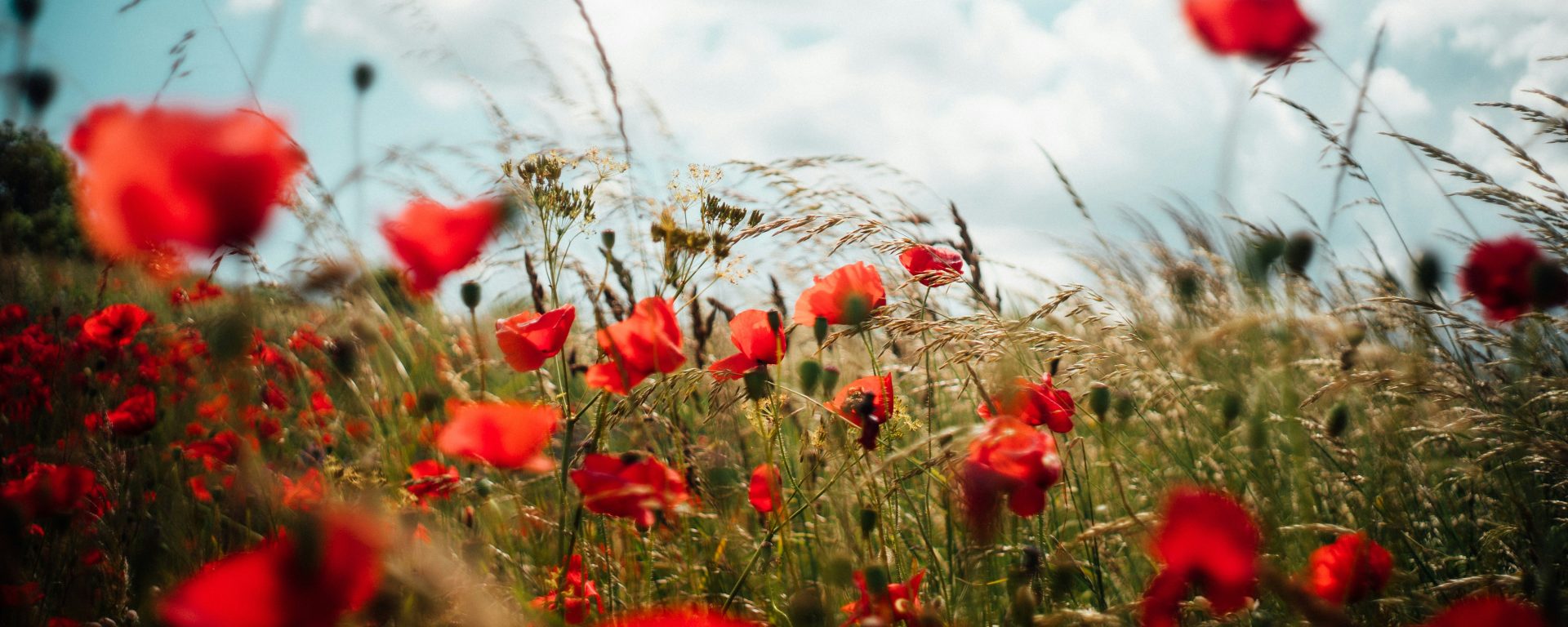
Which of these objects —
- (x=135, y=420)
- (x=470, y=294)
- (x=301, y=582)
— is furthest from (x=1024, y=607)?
(x=135, y=420)

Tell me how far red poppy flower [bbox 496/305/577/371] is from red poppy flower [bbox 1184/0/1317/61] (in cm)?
136

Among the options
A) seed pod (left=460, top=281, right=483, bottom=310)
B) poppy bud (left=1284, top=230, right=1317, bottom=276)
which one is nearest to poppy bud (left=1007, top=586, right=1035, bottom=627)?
seed pod (left=460, top=281, right=483, bottom=310)

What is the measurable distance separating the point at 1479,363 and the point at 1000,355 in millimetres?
1078

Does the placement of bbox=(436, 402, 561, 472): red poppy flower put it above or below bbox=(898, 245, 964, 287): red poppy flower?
below

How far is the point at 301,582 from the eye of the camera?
668mm

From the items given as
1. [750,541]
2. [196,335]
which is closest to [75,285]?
[196,335]

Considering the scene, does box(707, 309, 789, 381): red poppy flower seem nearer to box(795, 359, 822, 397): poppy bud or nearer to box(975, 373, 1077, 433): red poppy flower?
box(795, 359, 822, 397): poppy bud

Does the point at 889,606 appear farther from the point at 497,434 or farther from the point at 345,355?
the point at 345,355

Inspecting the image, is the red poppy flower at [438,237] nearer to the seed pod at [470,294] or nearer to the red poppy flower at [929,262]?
the seed pod at [470,294]

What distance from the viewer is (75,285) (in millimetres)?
7250

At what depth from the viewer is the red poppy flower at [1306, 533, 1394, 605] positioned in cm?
97

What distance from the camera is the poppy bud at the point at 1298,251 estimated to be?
172 cm

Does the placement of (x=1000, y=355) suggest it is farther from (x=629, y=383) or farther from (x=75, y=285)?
(x=75, y=285)

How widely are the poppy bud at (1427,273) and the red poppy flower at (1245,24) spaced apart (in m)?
0.56
